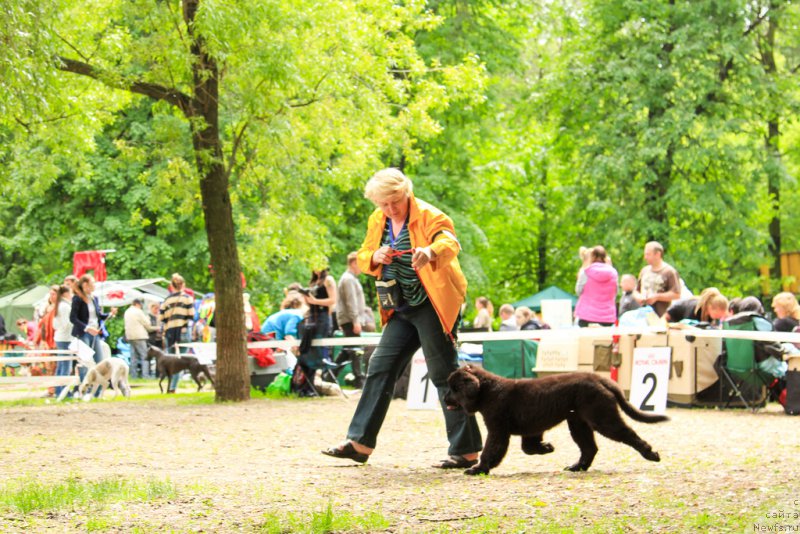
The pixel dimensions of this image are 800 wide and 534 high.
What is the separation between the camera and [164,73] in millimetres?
14766

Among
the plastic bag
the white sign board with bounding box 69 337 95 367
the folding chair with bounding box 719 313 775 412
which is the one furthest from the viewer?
the plastic bag

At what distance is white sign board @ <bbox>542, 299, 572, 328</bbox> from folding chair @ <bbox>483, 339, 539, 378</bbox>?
9.09 ft

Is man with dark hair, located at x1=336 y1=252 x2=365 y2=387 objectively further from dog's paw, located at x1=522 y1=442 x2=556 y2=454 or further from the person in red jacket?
dog's paw, located at x1=522 y1=442 x2=556 y2=454

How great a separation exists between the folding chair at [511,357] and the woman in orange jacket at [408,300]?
362 inches

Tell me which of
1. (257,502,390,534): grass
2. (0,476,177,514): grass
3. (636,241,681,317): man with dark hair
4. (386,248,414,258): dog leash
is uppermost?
(636,241,681,317): man with dark hair

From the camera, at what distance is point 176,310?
21547 mm

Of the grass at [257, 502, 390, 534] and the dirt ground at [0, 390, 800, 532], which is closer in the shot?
the grass at [257, 502, 390, 534]

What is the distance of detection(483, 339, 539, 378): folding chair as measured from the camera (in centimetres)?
1697

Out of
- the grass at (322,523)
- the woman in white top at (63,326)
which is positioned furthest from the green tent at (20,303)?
the grass at (322,523)

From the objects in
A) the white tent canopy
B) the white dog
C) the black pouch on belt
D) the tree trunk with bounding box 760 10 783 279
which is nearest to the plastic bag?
the white dog

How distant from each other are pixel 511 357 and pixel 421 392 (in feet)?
13.1

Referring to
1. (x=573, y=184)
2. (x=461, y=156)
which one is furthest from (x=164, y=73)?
(x=573, y=184)

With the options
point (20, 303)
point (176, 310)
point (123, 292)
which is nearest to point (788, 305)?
point (176, 310)

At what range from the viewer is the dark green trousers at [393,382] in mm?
7730
